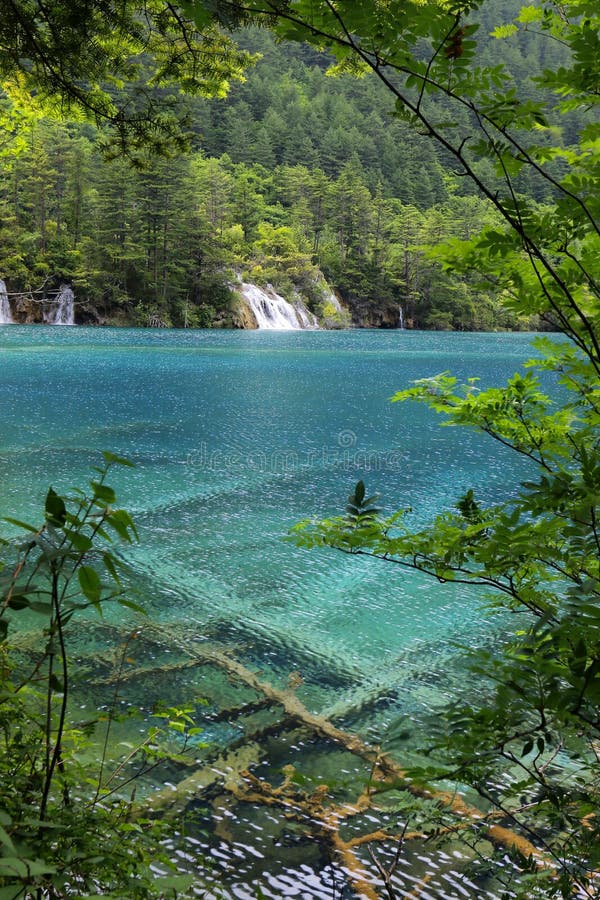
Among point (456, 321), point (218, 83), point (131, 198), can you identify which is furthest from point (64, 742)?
point (456, 321)

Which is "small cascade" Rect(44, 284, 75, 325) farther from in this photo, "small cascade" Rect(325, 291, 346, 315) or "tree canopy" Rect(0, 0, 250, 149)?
"tree canopy" Rect(0, 0, 250, 149)

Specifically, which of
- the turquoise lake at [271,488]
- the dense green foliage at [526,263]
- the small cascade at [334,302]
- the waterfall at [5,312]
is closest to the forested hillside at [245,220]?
the small cascade at [334,302]

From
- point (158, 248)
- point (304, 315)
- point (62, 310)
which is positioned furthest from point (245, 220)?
point (62, 310)

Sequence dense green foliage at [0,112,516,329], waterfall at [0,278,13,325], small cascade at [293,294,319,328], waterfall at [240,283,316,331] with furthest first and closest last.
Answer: small cascade at [293,294,319,328], waterfall at [240,283,316,331], dense green foliage at [0,112,516,329], waterfall at [0,278,13,325]

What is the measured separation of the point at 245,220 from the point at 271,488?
47.3m

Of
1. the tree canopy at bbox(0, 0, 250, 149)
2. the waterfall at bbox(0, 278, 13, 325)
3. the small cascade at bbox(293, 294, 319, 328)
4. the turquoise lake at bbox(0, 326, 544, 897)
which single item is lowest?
the turquoise lake at bbox(0, 326, 544, 897)

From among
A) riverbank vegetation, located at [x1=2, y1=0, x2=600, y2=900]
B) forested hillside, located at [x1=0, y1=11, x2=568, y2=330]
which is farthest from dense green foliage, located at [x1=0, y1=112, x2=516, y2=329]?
riverbank vegetation, located at [x1=2, y1=0, x2=600, y2=900]

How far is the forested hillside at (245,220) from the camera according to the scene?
39594mm

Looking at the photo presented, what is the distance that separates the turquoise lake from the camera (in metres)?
4.55

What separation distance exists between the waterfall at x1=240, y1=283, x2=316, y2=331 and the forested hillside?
1137 millimetres

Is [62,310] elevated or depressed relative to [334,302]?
depressed

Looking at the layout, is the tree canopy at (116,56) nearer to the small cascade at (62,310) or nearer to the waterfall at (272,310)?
the small cascade at (62,310)

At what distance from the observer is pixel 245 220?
169 ft

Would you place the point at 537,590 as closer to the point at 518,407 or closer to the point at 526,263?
the point at 518,407
